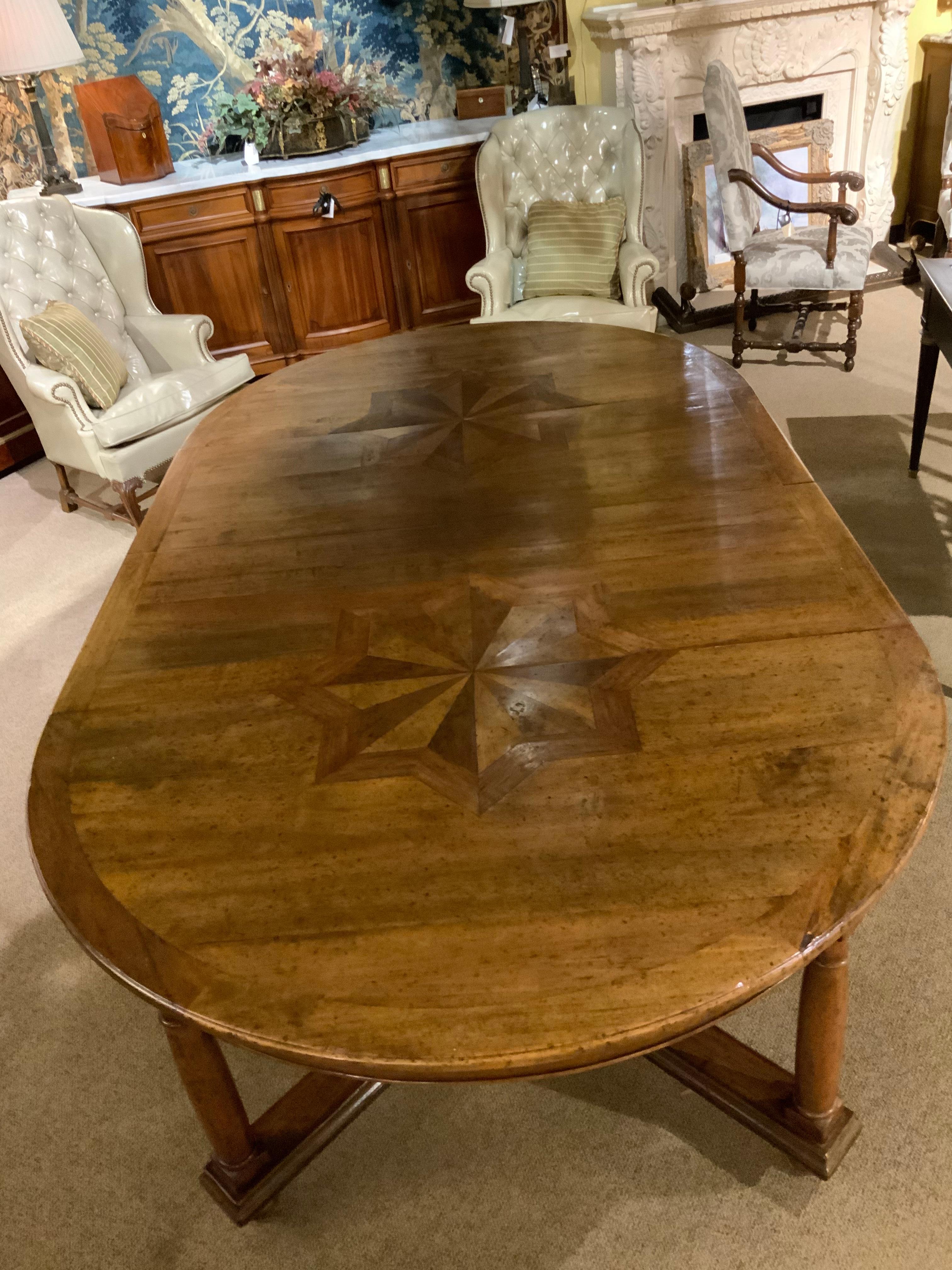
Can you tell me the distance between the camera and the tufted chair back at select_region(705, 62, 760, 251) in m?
3.74

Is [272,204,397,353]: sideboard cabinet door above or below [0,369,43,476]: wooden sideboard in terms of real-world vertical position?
above

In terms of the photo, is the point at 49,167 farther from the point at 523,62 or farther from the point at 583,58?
the point at 583,58

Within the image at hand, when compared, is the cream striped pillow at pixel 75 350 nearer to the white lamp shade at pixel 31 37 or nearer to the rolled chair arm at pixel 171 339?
the rolled chair arm at pixel 171 339

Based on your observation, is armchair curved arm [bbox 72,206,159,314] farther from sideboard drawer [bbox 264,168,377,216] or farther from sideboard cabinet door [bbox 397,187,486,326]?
sideboard cabinet door [bbox 397,187,486,326]

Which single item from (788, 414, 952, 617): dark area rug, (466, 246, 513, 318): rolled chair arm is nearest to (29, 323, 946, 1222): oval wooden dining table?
(788, 414, 952, 617): dark area rug

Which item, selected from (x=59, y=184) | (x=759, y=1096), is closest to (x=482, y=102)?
(x=59, y=184)

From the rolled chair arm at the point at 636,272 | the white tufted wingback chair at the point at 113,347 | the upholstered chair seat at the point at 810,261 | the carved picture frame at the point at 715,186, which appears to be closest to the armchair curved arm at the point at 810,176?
the upholstered chair seat at the point at 810,261

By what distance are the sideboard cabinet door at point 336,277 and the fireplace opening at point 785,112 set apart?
5.37 ft

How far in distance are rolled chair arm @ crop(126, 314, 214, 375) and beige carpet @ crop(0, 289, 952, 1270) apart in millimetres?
2150

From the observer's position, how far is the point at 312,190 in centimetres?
409

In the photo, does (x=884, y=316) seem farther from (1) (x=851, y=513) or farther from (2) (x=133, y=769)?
(2) (x=133, y=769)

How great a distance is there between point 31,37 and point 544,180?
72.9 inches

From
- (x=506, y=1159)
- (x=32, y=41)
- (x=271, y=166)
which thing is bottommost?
(x=506, y=1159)

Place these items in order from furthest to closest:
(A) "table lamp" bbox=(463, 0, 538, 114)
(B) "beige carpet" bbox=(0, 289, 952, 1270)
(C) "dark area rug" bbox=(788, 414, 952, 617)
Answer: (A) "table lamp" bbox=(463, 0, 538, 114), (C) "dark area rug" bbox=(788, 414, 952, 617), (B) "beige carpet" bbox=(0, 289, 952, 1270)
